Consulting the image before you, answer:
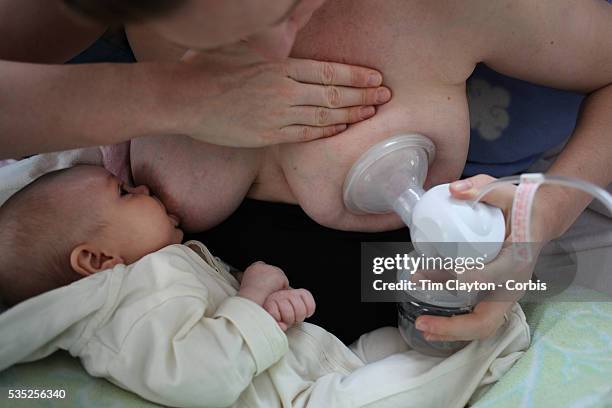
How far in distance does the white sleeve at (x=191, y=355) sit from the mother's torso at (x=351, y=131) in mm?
218

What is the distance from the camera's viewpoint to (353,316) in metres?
1.06

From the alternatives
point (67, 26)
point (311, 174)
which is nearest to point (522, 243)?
point (311, 174)

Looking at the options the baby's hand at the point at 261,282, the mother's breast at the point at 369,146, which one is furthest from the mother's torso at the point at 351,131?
the baby's hand at the point at 261,282

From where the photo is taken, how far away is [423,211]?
0.76 meters

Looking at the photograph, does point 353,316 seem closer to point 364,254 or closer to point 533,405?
point 364,254

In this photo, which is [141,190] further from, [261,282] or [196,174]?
[261,282]

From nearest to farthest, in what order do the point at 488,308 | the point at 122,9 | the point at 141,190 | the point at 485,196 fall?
the point at 122,9 → the point at 485,196 → the point at 488,308 → the point at 141,190

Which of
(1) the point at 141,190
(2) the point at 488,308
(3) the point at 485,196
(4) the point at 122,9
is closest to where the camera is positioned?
(4) the point at 122,9

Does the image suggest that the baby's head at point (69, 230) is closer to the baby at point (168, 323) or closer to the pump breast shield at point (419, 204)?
the baby at point (168, 323)

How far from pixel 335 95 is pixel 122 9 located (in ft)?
1.20

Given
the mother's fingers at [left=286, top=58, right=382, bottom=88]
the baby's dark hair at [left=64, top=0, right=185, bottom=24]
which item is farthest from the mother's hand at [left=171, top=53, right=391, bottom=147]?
the baby's dark hair at [left=64, top=0, right=185, bottom=24]

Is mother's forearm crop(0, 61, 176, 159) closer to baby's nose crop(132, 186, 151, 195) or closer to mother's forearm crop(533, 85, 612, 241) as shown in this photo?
baby's nose crop(132, 186, 151, 195)

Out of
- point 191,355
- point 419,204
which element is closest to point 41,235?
point 191,355

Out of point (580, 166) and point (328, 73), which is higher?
point (328, 73)
